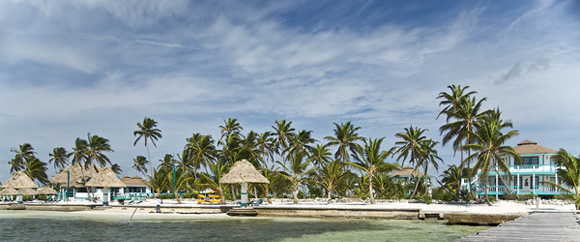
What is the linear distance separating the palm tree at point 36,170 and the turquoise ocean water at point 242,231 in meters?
37.4

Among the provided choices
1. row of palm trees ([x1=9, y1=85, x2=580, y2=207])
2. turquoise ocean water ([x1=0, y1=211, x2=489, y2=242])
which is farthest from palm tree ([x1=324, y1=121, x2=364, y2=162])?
turquoise ocean water ([x1=0, y1=211, x2=489, y2=242])

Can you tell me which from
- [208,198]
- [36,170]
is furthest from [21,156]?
[208,198]

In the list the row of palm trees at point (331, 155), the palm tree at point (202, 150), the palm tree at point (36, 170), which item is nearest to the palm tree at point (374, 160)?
the row of palm trees at point (331, 155)

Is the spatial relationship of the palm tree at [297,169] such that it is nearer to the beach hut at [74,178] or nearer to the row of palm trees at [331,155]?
the row of palm trees at [331,155]

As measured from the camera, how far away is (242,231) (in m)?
21.2

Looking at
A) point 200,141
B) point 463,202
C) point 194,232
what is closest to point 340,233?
point 194,232

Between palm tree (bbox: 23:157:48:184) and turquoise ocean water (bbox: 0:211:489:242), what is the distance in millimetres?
37423

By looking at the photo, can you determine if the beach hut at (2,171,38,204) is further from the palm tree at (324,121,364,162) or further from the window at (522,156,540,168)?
the window at (522,156,540,168)

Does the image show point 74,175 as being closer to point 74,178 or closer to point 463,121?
point 74,178

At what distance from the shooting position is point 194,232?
68.3 ft

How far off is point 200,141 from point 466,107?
29940mm

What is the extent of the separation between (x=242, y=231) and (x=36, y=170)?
47657 mm

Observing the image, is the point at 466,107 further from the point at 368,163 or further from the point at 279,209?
the point at 279,209

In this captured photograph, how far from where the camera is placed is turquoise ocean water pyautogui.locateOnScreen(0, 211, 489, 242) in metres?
18.7
